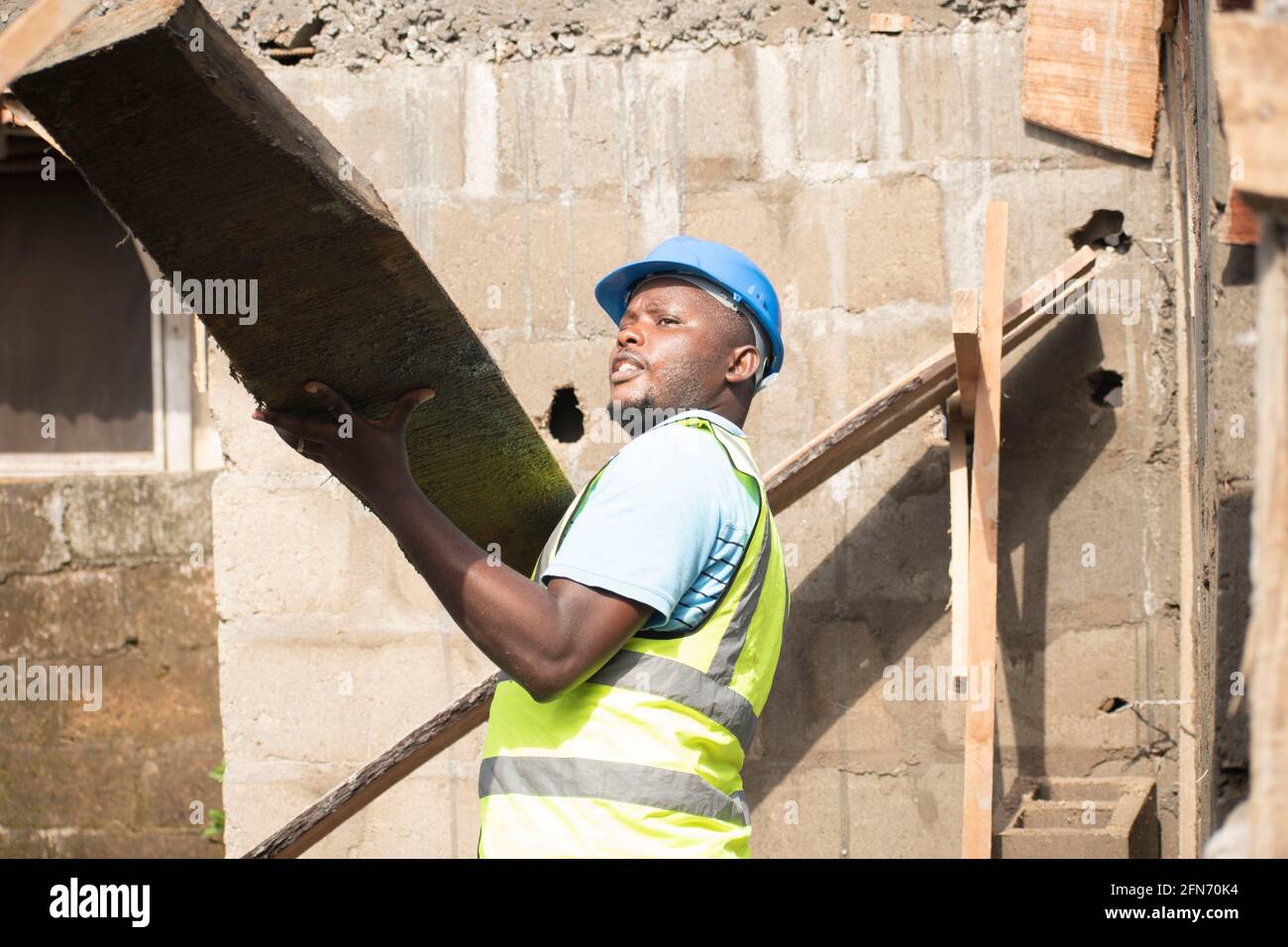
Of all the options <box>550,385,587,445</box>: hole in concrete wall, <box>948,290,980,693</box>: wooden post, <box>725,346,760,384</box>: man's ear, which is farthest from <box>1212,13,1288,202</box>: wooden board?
<box>550,385,587,445</box>: hole in concrete wall

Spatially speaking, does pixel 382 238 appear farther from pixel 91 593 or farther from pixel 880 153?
pixel 91 593

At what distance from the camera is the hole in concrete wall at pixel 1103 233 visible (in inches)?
154

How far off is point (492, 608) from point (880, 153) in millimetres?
2519

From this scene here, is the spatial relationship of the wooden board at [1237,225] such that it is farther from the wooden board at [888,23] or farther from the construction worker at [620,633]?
the wooden board at [888,23]

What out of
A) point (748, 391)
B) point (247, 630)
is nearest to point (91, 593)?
point (247, 630)

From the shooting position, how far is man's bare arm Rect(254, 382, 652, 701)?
190cm

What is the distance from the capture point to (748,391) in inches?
96.9

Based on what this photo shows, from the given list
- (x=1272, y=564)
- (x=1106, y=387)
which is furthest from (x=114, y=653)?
(x=1272, y=564)

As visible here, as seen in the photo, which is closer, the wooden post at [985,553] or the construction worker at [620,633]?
the construction worker at [620,633]

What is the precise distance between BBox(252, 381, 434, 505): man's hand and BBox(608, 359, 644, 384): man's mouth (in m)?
0.45

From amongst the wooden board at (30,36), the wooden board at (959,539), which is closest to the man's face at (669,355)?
the wooden board at (30,36)

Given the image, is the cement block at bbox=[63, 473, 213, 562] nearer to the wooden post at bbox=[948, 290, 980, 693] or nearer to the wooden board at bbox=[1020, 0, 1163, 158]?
the wooden post at bbox=[948, 290, 980, 693]

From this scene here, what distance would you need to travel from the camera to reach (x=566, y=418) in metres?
4.14

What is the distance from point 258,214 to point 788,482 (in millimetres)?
1841
